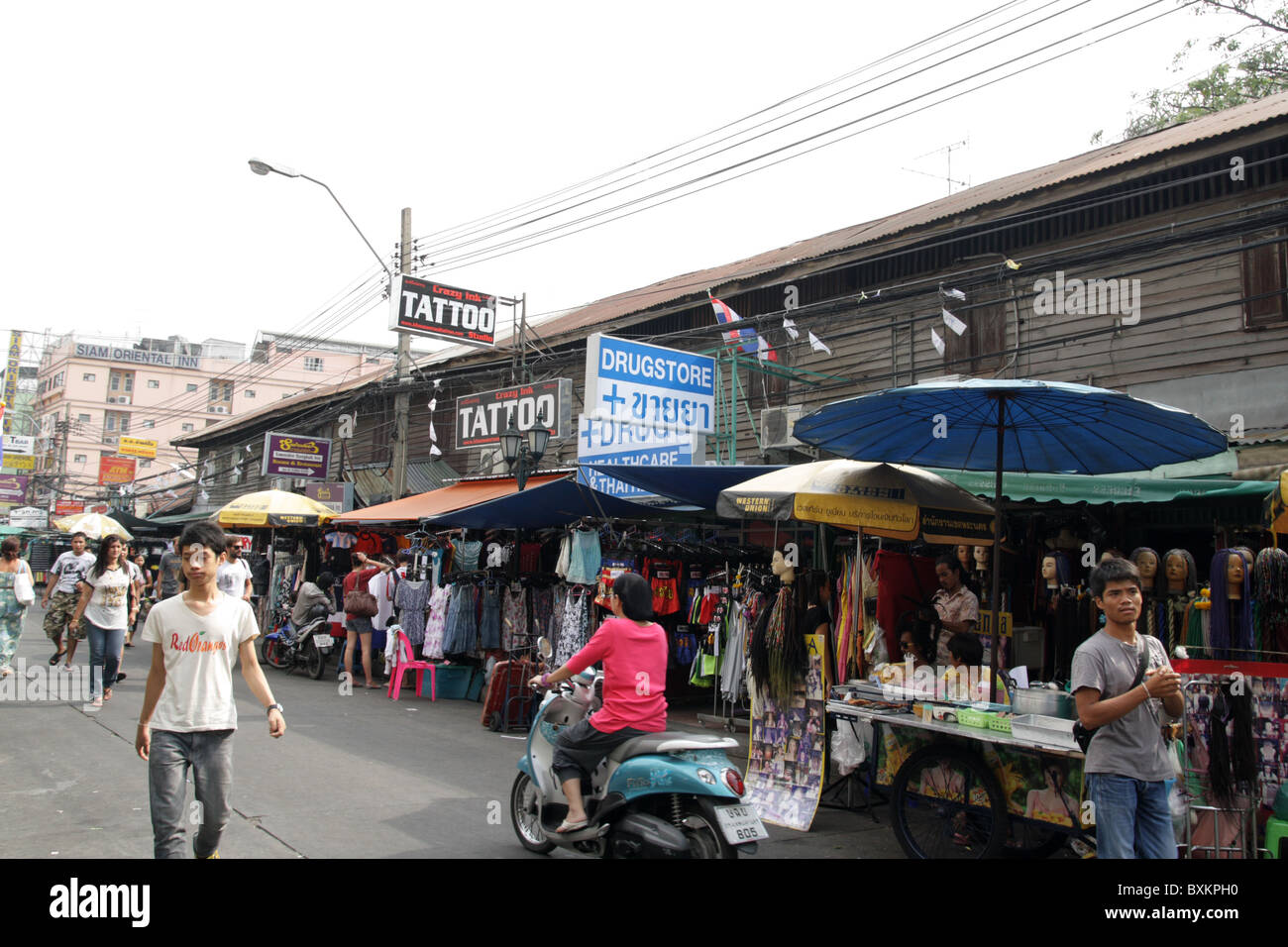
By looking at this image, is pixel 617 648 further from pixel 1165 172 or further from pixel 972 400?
pixel 1165 172

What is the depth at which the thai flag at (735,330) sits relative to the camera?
15.0m

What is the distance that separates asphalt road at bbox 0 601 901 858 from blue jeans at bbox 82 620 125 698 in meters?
0.33

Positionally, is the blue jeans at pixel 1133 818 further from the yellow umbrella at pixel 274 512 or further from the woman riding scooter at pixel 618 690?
the yellow umbrella at pixel 274 512

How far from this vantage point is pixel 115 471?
4809cm

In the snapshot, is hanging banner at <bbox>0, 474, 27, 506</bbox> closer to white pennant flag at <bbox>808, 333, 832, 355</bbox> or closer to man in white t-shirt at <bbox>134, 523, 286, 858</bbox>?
white pennant flag at <bbox>808, 333, 832, 355</bbox>

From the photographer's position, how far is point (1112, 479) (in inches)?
324

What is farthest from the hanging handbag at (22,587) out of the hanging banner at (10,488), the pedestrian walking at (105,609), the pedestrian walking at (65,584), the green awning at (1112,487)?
the hanging banner at (10,488)

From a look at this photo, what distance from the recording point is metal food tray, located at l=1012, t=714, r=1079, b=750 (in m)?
5.23

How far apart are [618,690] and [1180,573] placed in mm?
4731

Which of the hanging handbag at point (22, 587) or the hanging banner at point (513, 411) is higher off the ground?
the hanging banner at point (513, 411)

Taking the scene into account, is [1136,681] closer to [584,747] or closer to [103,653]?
[584,747]

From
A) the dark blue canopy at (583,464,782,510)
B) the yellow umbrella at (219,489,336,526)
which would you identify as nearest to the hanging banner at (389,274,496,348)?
the yellow umbrella at (219,489,336,526)

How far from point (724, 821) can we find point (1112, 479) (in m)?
5.25

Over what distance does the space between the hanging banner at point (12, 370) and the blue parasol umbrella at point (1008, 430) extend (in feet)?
256
